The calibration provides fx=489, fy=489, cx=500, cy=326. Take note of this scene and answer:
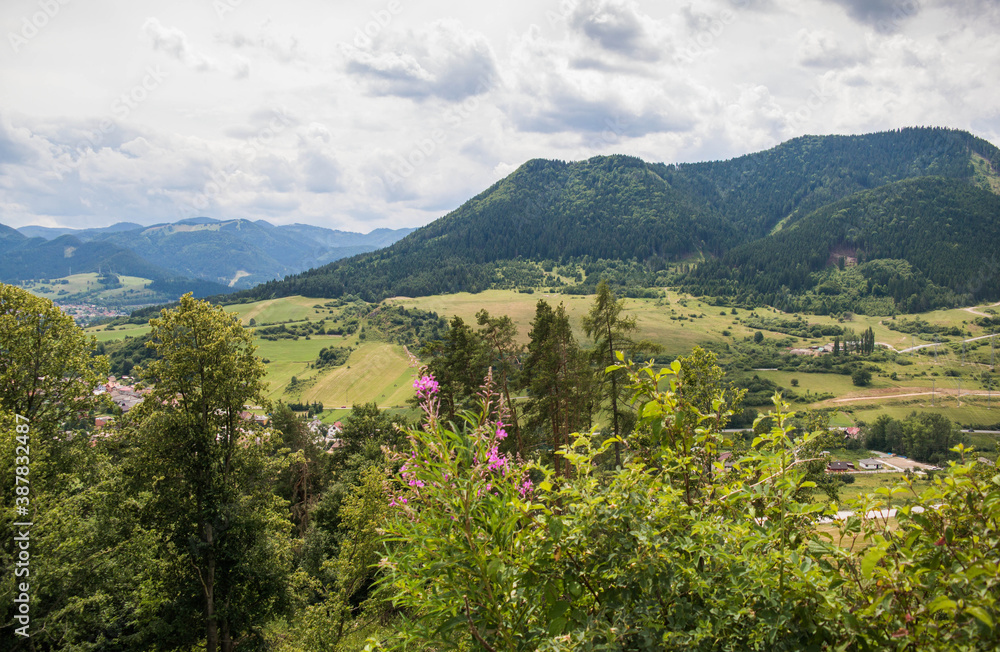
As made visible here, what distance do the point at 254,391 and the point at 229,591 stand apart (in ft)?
23.8

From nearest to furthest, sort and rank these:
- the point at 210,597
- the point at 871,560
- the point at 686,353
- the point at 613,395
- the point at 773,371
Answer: the point at 871,560, the point at 210,597, the point at 613,395, the point at 686,353, the point at 773,371

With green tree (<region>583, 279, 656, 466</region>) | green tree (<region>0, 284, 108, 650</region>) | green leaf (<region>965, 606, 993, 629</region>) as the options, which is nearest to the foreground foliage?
green leaf (<region>965, 606, 993, 629</region>)

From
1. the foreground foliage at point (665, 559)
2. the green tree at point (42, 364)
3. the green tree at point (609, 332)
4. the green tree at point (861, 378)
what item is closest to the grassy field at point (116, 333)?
the green tree at point (42, 364)

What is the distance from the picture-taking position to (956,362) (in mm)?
164375

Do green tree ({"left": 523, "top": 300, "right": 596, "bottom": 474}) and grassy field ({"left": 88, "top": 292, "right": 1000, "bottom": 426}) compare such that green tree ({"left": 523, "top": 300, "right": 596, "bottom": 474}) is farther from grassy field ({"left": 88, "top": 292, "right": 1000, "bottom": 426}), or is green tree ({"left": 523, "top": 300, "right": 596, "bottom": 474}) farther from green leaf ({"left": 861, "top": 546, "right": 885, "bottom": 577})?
grassy field ({"left": 88, "top": 292, "right": 1000, "bottom": 426})

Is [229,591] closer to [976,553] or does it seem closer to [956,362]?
[976,553]

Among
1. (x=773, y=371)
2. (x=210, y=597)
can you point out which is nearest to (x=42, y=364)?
(x=210, y=597)

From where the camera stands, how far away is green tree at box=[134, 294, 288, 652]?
1609cm

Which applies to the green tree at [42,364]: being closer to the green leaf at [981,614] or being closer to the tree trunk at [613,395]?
the tree trunk at [613,395]

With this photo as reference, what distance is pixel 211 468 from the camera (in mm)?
16703

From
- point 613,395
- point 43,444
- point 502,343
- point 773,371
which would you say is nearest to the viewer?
point 43,444

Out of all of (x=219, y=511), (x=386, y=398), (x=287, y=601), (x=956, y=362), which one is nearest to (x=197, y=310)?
(x=219, y=511)

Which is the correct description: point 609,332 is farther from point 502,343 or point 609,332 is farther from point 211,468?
point 211,468

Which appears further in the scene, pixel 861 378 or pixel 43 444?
pixel 861 378
